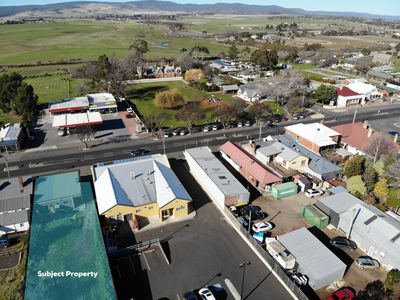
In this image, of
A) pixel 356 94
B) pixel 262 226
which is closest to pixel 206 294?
pixel 262 226

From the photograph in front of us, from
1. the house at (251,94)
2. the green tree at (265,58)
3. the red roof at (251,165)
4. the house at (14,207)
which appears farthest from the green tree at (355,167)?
the green tree at (265,58)

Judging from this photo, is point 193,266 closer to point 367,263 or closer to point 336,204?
point 367,263

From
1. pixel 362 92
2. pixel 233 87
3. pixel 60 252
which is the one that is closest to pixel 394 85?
pixel 362 92

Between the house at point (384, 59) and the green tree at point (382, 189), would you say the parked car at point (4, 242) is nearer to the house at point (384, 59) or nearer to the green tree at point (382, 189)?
the green tree at point (382, 189)

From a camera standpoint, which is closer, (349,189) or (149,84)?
(349,189)

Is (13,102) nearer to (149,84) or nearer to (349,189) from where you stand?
(149,84)

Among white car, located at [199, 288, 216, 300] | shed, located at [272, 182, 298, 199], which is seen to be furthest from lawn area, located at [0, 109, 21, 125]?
white car, located at [199, 288, 216, 300]
